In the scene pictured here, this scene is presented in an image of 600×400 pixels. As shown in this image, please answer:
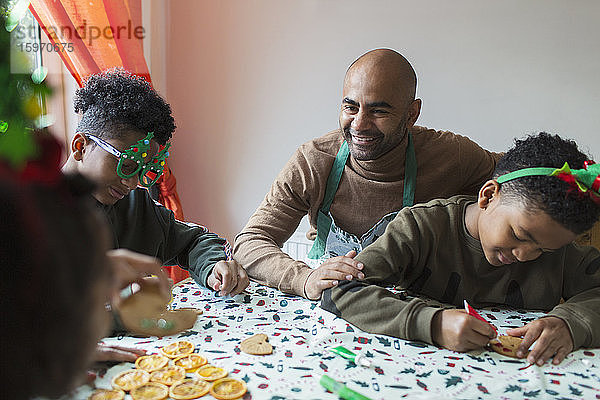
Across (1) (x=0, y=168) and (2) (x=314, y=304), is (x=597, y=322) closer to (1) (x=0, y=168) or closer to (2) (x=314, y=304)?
(2) (x=314, y=304)

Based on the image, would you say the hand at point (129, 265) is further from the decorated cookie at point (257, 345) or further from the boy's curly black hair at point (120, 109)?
the boy's curly black hair at point (120, 109)

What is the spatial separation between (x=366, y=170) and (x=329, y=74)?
132cm

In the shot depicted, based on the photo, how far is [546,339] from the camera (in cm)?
118

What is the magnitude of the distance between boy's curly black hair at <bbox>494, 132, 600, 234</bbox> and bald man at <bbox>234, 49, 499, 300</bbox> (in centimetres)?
54

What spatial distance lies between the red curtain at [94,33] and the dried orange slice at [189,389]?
1.92 meters

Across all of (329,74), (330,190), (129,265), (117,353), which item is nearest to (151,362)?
(117,353)

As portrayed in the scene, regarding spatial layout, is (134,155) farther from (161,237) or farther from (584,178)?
(584,178)

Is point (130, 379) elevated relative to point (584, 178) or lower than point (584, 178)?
lower

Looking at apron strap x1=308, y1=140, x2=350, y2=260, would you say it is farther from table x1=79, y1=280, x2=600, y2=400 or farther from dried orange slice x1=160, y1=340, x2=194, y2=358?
dried orange slice x1=160, y1=340, x2=194, y2=358

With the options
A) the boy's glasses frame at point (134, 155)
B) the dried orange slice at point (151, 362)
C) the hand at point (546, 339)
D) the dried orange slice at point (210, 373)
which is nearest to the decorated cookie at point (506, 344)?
the hand at point (546, 339)

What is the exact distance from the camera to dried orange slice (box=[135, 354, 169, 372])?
40.0 inches

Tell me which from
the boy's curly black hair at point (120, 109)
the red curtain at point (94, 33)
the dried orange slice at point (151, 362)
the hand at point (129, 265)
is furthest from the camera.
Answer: the red curtain at point (94, 33)

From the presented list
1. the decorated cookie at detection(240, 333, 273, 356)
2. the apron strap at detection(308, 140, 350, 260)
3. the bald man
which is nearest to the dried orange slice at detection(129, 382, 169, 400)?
the decorated cookie at detection(240, 333, 273, 356)

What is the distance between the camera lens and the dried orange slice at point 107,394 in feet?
2.93
